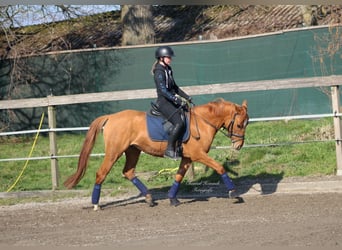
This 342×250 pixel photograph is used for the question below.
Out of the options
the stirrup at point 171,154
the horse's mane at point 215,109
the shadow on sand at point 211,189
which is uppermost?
the horse's mane at point 215,109

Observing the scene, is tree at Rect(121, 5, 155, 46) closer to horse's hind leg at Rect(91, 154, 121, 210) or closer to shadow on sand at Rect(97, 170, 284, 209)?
shadow on sand at Rect(97, 170, 284, 209)

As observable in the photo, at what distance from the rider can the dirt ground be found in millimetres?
962

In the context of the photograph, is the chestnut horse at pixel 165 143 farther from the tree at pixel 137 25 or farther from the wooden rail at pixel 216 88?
the tree at pixel 137 25

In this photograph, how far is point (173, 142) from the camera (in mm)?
9227

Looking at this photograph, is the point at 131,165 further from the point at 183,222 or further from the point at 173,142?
the point at 183,222

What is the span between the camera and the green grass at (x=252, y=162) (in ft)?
35.8

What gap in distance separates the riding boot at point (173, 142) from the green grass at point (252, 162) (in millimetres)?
1654

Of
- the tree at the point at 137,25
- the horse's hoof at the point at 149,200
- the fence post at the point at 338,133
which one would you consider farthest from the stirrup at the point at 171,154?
the tree at the point at 137,25

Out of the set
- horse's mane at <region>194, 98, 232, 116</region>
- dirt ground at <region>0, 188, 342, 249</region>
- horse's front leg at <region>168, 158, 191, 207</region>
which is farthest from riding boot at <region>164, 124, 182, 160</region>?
dirt ground at <region>0, 188, 342, 249</region>

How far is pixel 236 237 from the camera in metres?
6.61

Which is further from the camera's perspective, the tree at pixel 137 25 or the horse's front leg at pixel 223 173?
the tree at pixel 137 25

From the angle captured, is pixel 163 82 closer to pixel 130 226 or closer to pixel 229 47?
Answer: pixel 130 226

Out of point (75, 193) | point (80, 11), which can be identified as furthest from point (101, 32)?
point (75, 193)

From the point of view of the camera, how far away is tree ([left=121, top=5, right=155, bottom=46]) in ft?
65.3
